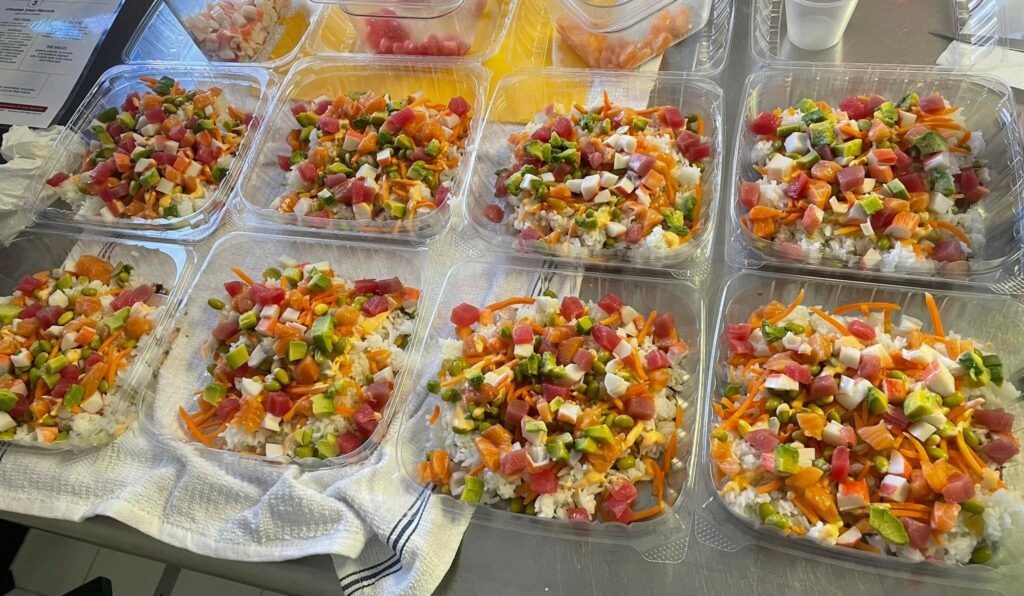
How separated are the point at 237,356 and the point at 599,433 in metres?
0.99

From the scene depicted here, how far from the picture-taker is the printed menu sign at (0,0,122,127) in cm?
256

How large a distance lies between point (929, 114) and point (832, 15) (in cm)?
44

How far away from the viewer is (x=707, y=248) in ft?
5.87

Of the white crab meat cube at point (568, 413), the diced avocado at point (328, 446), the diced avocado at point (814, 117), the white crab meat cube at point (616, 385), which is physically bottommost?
the diced avocado at point (328, 446)

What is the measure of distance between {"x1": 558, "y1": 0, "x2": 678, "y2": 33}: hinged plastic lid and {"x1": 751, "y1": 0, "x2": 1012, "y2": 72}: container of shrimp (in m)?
0.36

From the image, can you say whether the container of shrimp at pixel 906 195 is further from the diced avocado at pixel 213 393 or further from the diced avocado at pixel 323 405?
the diced avocado at pixel 213 393

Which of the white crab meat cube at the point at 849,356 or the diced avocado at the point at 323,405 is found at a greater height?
the white crab meat cube at the point at 849,356

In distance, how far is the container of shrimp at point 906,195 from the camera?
1665mm

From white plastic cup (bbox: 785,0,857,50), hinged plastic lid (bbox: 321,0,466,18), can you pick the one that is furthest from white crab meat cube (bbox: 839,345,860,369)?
hinged plastic lid (bbox: 321,0,466,18)

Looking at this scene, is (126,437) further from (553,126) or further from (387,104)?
(553,126)

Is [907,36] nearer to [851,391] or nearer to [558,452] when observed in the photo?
[851,391]

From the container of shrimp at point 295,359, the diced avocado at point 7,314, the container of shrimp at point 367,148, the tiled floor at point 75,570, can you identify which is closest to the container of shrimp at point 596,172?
the container of shrimp at point 367,148

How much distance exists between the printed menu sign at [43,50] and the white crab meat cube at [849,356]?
110 inches

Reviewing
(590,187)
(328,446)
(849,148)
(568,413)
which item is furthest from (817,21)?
(328,446)
